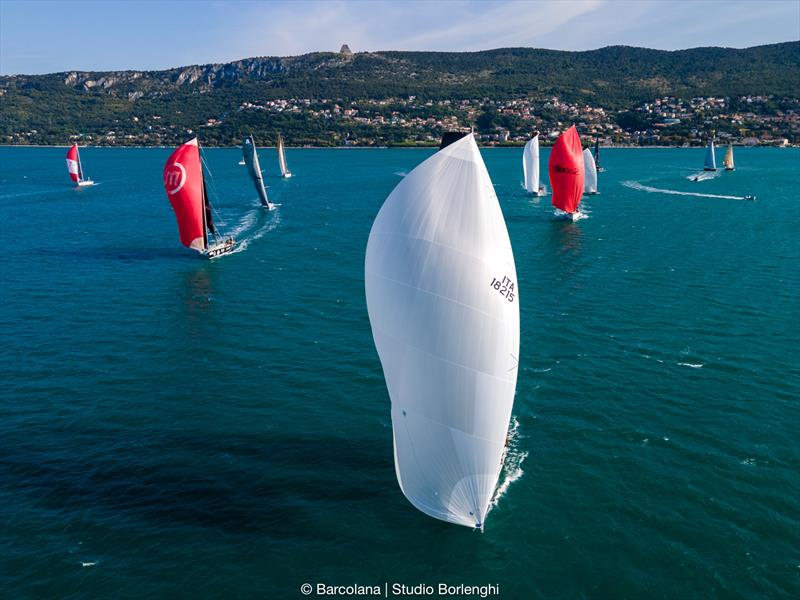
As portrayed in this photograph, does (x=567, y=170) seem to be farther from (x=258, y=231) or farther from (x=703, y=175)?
(x=703, y=175)

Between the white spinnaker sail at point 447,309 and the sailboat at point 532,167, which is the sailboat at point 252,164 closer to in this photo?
the sailboat at point 532,167

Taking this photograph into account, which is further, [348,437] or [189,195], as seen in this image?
[189,195]

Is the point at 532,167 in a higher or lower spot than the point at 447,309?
higher

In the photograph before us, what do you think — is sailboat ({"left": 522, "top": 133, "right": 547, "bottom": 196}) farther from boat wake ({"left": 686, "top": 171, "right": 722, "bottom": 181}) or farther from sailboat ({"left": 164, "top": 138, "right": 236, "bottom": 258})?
sailboat ({"left": 164, "top": 138, "right": 236, "bottom": 258})

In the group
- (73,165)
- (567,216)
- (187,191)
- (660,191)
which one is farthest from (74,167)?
(660,191)

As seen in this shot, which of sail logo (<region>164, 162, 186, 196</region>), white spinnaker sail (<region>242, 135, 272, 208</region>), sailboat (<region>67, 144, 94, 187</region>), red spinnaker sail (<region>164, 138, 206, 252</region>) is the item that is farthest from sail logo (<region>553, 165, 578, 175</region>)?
sailboat (<region>67, 144, 94, 187</region>)

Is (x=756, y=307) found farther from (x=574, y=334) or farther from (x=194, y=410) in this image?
(x=194, y=410)
